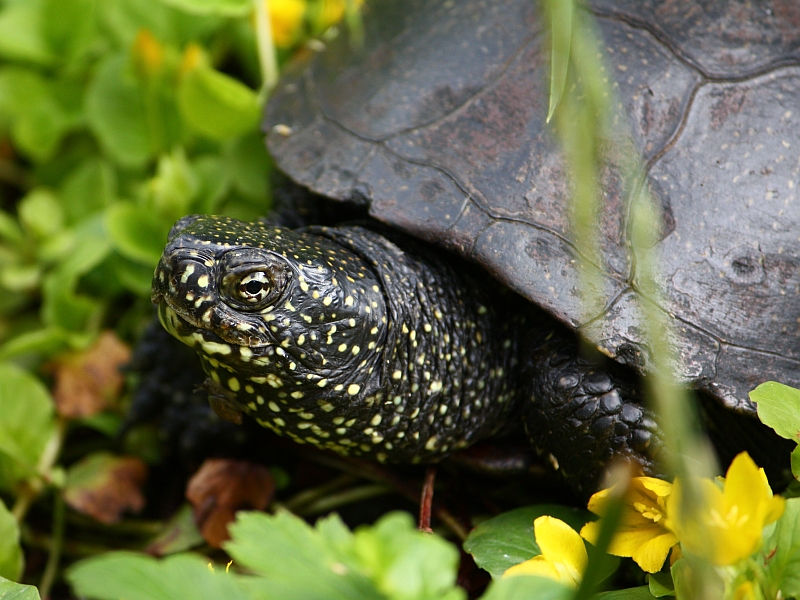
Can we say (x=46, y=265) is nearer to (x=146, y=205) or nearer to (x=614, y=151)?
(x=146, y=205)

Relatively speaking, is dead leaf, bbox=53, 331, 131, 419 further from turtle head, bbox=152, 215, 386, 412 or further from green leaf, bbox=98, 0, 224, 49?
green leaf, bbox=98, 0, 224, 49

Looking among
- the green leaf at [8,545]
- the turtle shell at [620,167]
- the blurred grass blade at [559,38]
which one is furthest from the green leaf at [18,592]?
the blurred grass blade at [559,38]

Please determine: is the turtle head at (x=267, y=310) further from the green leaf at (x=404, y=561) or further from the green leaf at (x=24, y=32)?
the green leaf at (x=24, y=32)

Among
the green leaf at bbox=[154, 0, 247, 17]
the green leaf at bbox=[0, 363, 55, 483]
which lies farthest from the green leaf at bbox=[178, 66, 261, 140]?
the green leaf at bbox=[0, 363, 55, 483]

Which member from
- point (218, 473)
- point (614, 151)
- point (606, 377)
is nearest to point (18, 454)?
point (218, 473)

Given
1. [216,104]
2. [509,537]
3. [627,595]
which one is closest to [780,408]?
[627,595]

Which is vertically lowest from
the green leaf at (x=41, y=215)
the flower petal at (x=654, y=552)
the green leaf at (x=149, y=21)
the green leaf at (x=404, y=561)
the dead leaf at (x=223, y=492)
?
the dead leaf at (x=223, y=492)
